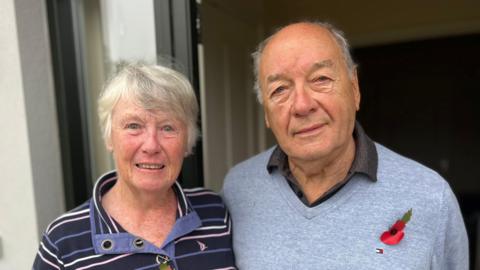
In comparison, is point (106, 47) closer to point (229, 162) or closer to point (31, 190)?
point (31, 190)

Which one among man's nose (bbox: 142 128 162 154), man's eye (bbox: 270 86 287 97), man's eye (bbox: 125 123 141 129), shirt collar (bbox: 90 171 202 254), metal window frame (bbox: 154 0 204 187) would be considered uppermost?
metal window frame (bbox: 154 0 204 187)

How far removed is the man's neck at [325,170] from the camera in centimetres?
100

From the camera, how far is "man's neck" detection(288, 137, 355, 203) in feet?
3.29

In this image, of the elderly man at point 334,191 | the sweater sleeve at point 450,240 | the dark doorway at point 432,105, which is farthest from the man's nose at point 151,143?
the dark doorway at point 432,105

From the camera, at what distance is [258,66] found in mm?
1102

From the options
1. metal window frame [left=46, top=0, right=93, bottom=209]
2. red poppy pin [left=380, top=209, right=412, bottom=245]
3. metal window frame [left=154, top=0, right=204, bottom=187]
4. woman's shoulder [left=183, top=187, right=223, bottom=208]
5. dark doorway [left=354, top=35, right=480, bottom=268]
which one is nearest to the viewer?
red poppy pin [left=380, top=209, right=412, bottom=245]

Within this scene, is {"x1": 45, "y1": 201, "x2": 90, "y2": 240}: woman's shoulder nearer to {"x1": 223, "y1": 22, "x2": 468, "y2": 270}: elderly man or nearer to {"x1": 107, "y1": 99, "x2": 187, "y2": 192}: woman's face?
{"x1": 107, "y1": 99, "x2": 187, "y2": 192}: woman's face

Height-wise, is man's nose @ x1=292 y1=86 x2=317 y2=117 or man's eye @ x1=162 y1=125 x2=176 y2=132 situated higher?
man's nose @ x1=292 y1=86 x2=317 y2=117

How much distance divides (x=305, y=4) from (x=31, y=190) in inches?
89.6

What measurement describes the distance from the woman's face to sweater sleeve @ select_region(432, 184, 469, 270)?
74cm

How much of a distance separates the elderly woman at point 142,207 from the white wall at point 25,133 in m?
0.44

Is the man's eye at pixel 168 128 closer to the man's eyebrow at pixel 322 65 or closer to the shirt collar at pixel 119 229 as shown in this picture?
the shirt collar at pixel 119 229

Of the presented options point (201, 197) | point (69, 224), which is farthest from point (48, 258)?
point (201, 197)

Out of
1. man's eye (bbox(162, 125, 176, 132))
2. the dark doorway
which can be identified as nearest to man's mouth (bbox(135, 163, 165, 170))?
man's eye (bbox(162, 125, 176, 132))
